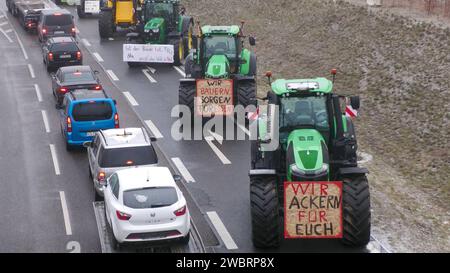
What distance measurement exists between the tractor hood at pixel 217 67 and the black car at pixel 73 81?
14.2ft

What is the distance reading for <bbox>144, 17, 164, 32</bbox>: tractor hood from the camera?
3900 cm

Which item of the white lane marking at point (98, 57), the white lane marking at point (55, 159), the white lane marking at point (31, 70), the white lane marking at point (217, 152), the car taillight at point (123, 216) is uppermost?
the car taillight at point (123, 216)

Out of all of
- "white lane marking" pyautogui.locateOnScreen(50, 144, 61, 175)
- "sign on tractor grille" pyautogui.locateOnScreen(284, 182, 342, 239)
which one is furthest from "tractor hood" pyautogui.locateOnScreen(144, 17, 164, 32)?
"sign on tractor grille" pyautogui.locateOnScreen(284, 182, 342, 239)

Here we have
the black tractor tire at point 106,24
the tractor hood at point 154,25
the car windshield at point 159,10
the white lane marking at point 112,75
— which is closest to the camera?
the white lane marking at point 112,75

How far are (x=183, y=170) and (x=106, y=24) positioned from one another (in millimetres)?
22040

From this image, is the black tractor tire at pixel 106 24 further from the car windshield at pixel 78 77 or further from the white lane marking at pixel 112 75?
the car windshield at pixel 78 77

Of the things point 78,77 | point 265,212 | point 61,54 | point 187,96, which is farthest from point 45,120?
point 265,212

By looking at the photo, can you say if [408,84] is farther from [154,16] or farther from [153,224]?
[153,224]

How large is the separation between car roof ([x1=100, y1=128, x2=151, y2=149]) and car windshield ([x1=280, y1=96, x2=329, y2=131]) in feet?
15.4

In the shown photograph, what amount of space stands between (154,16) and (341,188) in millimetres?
24555

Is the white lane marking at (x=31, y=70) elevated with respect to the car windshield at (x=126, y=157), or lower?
lower

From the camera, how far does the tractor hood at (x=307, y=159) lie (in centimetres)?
1728

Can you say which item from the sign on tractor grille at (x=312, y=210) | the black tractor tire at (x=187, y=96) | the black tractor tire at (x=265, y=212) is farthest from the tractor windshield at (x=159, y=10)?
the sign on tractor grille at (x=312, y=210)

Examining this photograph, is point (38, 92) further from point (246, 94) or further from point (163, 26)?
point (246, 94)
